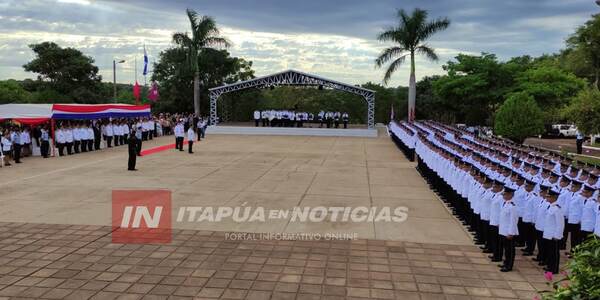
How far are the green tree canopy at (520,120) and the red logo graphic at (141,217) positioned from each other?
646 inches

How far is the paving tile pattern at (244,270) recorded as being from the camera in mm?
5708

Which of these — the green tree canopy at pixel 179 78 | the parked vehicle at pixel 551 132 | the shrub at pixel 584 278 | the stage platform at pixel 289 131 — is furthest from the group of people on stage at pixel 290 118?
the shrub at pixel 584 278

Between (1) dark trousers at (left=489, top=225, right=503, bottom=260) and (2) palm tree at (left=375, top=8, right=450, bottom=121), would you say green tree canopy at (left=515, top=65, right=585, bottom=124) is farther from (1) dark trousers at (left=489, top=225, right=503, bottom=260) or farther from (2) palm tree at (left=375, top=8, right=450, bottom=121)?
(1) dark trousers at (left=489, top=225, right=503, bottom=260)

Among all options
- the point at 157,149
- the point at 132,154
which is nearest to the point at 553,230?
the point at 132,154

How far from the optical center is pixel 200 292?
566 centimetres

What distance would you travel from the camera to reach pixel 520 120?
69.7 ft

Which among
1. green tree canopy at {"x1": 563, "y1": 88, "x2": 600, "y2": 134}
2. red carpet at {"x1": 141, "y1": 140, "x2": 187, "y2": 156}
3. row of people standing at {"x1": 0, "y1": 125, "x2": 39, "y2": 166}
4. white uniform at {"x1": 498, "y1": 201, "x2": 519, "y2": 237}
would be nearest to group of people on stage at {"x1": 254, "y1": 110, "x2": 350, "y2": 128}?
red carpet at {"x1": 141, "y1": 140, "x2": 187, "y2": 156}

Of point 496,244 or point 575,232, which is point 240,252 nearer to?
point 496,244

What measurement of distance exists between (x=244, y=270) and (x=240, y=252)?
0.77 m

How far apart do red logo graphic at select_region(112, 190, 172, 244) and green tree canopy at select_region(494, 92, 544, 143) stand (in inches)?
646

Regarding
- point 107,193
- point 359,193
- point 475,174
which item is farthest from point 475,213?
point 107,193

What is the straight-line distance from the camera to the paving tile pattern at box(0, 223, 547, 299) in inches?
225

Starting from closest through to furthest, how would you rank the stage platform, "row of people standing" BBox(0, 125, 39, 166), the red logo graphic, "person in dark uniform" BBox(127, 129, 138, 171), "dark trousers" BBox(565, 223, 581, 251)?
"dark trousers" BBox(565, 223, 581, 251), the red logo graphic, "person in dark uniform" BBox(127, 129, 138, 171), "row of people standing" BBox(0, 125, 39, 166), the stage platform

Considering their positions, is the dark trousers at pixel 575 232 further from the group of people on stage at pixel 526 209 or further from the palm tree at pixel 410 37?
the palm tree at pixel 410 37
